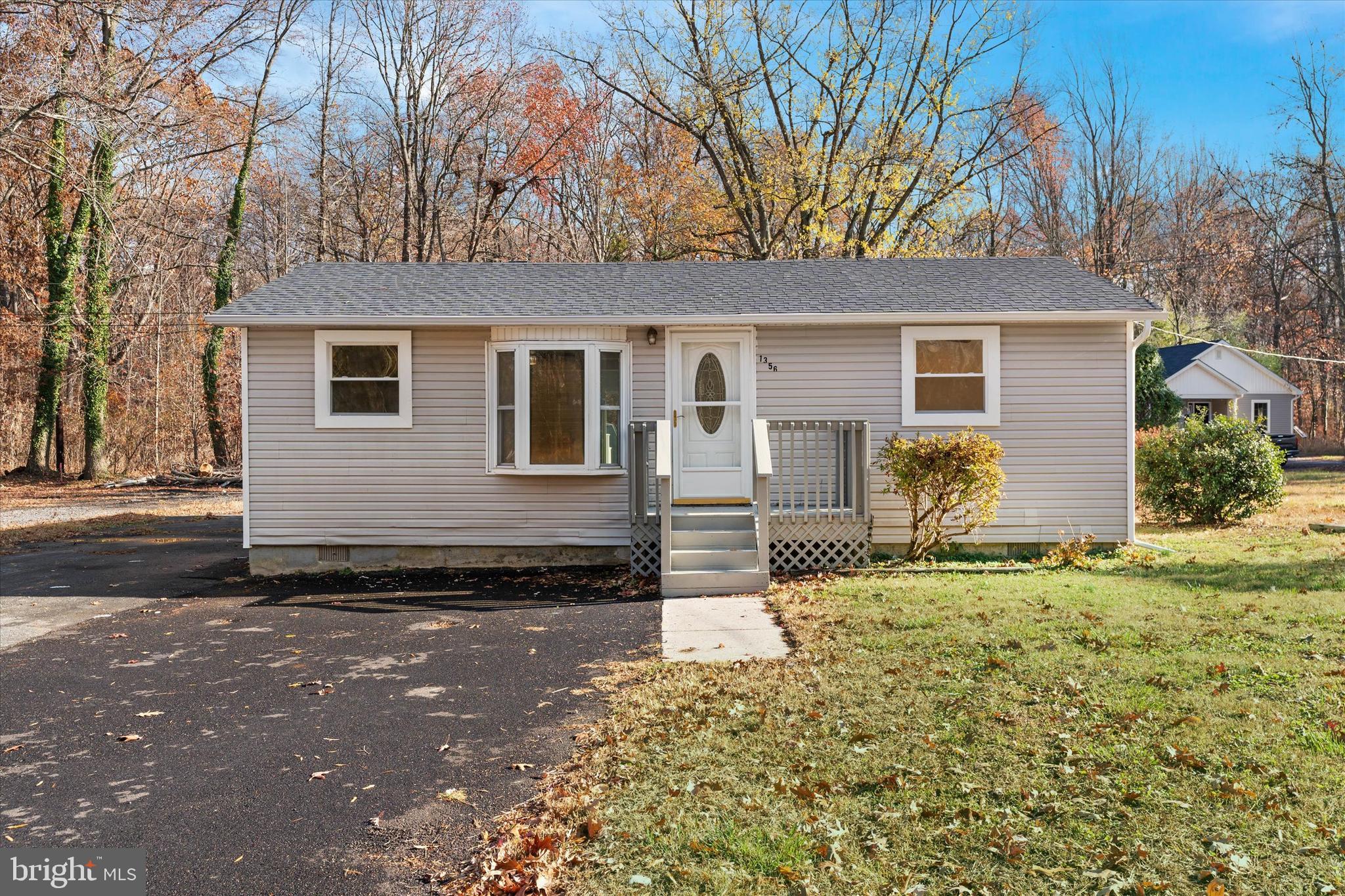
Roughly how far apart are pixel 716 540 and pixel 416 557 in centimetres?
374

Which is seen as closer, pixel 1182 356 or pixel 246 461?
pixel 246 461

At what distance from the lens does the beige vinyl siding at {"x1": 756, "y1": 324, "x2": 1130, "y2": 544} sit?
34.1 feet

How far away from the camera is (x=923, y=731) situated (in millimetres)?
4496

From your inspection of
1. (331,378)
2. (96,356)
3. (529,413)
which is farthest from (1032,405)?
(96,356)

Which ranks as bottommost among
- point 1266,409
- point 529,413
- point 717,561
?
point 717,561

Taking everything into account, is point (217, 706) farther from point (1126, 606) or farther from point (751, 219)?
point (751, 219)

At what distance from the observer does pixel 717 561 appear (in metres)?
9.10

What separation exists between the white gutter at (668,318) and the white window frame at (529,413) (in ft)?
0.88

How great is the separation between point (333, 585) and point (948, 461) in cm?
680

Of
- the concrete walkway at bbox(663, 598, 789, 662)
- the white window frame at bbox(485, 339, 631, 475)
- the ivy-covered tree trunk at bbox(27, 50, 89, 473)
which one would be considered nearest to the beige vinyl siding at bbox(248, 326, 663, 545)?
the white window frame at bbox(485, 339, 631, 475)

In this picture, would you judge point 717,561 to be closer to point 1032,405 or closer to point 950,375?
point 950,375

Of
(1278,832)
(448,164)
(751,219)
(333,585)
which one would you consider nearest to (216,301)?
(448,164)

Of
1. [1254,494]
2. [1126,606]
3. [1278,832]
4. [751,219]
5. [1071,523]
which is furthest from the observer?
[751,219]

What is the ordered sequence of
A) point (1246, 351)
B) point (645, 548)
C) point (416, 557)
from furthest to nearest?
point (1246, 351), point (416, 557), point (645, 548)
